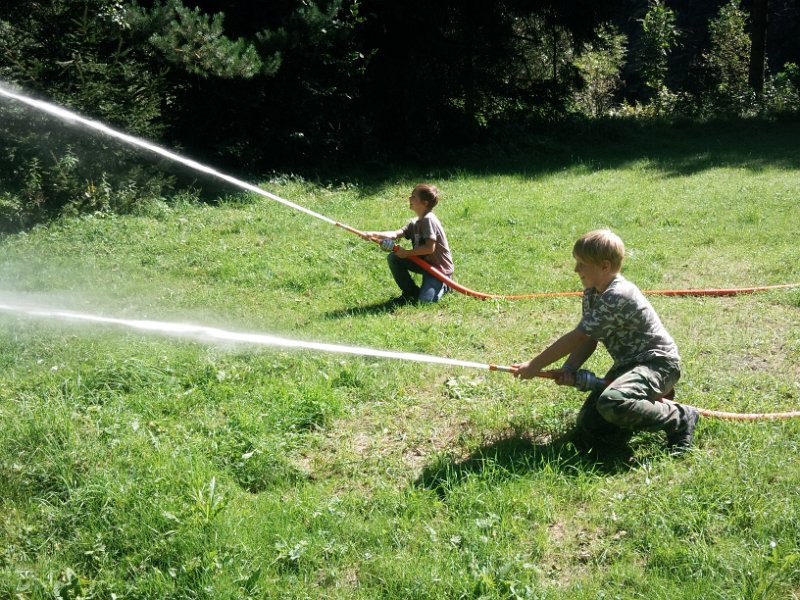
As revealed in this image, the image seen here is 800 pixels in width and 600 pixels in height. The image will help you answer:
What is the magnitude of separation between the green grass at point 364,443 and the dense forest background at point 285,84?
7.17 feet

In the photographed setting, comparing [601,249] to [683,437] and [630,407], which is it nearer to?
[630,407]

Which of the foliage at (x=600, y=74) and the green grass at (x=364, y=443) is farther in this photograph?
the foliage at (x=600, y=74)

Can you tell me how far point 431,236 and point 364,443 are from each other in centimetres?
349

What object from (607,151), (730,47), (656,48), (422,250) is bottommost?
(422,250)

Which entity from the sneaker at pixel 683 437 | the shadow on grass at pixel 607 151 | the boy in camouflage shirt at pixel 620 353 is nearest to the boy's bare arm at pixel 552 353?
the boy in camouflage shirt at pixel 620 353

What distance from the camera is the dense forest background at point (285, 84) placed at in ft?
36.6

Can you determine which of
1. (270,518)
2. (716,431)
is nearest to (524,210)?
(716,431)

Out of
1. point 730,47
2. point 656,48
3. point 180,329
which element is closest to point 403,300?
point 180,329

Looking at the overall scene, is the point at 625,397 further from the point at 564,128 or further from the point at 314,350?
the point at 564,128

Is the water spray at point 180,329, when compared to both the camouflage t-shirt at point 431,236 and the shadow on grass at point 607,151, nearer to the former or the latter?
the camouflage t-shirt at point 431,236

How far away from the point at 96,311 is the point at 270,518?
4529 mm

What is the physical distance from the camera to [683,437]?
443cm

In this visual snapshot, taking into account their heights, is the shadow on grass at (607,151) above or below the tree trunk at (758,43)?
below

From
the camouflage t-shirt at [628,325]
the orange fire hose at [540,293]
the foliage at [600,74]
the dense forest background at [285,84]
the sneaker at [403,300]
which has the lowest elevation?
the sneaker at [403,300]
